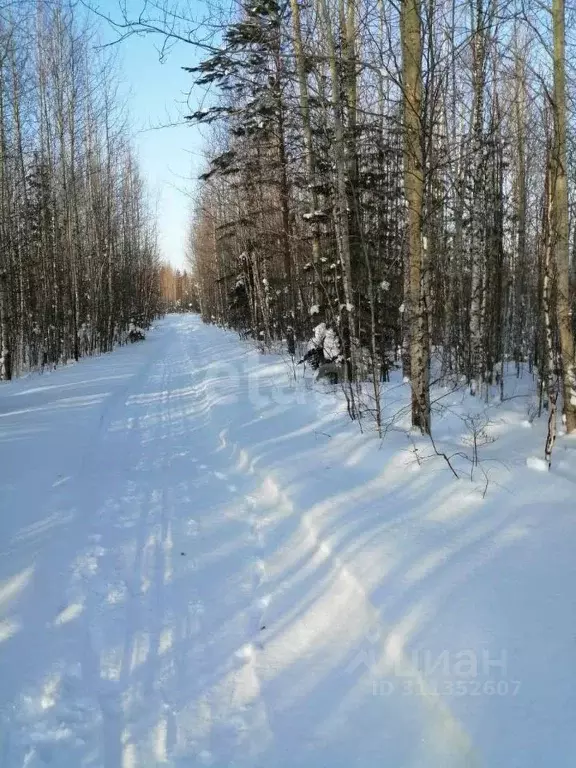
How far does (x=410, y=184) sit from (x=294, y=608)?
171 inches

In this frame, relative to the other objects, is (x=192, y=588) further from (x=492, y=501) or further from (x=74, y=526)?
(x=492, y=501)

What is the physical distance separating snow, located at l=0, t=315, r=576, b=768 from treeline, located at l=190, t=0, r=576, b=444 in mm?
1921

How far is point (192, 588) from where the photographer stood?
3609mm

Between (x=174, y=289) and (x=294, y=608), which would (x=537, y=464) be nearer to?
(x=294, y=608)

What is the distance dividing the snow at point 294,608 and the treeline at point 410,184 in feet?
6.30

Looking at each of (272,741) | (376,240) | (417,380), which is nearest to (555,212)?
(417,380)

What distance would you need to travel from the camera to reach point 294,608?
3.37 meters

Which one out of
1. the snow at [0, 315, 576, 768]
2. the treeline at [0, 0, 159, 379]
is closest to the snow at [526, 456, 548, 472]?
the snow at [0, 315, 576, 768]

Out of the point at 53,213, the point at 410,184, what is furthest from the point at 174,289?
the point at 410,184

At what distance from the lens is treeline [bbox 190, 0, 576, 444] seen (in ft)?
A: 18.2

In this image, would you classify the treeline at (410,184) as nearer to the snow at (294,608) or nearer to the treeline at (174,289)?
the snow at (294,608)

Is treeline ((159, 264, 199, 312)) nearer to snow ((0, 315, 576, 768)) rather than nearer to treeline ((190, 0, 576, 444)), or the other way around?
treeline ((190, 0, 576, 444))

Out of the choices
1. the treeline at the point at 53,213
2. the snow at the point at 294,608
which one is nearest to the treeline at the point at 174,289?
the treeline at the point at 53,213

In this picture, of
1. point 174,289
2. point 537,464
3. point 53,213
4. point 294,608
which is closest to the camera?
point 294,608
